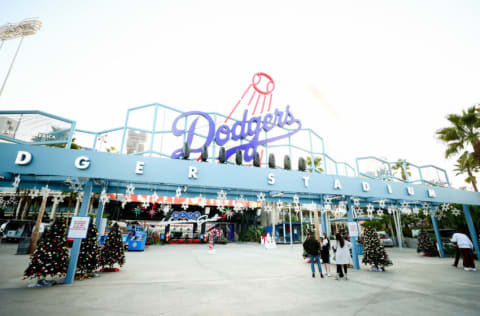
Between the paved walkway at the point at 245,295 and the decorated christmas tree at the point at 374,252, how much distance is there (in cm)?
91

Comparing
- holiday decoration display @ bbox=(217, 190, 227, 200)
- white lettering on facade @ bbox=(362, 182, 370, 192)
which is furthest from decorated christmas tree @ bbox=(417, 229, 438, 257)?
holiday decoration display @ bbox=(217, 190, 227, 200)

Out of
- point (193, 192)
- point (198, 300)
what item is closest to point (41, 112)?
point (193, 192)

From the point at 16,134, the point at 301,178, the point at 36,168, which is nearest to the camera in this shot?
the point at 36,168

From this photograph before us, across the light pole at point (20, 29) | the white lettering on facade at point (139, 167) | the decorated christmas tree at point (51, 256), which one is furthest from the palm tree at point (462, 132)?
the light pole at point (20, 29)

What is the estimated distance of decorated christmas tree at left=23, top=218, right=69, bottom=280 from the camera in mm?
6806

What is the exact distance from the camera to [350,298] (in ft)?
19.2

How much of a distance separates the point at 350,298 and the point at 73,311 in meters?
6.67

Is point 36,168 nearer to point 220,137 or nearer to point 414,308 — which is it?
point 220,137

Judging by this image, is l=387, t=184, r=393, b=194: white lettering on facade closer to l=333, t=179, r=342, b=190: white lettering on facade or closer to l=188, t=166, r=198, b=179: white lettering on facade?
l=333, t=179, r=342, b=190: white lettering on facade

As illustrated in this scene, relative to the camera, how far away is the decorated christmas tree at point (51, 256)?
681 cm

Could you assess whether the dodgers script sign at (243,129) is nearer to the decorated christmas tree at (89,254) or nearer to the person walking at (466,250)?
Result: the decorated christmas tree at (89,254)

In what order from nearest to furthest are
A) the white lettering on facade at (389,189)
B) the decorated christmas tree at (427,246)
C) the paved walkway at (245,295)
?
the paved walkway at (245,295) → the white lettering on facade at (389,189) → the decorated christmas tree at (427,246)

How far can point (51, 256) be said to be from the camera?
276 inches

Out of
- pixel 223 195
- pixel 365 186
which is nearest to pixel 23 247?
pixel 223 195
